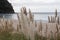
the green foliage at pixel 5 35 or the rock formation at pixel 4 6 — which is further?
the rock formation at pixel 4 6

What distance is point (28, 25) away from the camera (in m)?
2.72

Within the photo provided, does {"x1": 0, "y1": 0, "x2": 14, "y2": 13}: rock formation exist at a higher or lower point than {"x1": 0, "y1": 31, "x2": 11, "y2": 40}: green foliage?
lower

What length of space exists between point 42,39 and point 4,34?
0.99 meters

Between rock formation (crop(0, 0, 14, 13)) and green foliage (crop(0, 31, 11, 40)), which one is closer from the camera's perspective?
green foliage (crop(0, 31, 11, 40))

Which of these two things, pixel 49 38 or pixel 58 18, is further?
pixel 58 18

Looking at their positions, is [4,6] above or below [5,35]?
below

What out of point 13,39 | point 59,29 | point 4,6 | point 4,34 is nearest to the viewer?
point 59,29

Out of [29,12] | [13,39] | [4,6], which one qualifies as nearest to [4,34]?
[13,39]

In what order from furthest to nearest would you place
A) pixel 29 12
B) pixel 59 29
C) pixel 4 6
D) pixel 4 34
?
pixel 4 6
pixel 4 34
pixel 59 29
pixel 29 12

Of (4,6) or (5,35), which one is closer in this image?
(5,35)

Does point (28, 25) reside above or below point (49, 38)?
above

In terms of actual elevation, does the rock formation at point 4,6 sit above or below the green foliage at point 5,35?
below

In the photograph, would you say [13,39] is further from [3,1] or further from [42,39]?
[3,1]

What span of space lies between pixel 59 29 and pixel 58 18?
209 millimetres
